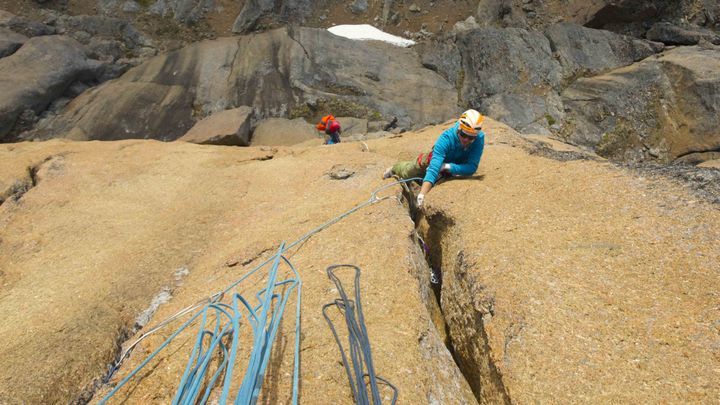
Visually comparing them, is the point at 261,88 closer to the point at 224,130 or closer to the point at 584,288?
the point at 224,130

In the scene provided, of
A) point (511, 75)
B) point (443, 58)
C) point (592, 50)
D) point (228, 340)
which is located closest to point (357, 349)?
point (228, 340)

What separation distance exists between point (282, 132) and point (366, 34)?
34.0ft

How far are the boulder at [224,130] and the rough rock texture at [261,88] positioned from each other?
2.62 m

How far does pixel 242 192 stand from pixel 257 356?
5.31 m

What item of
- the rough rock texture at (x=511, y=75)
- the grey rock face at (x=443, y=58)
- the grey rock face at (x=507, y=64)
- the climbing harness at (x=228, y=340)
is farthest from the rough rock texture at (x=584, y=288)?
the grey rock face at (x=443, y=58)

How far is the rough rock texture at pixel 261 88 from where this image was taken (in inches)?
663

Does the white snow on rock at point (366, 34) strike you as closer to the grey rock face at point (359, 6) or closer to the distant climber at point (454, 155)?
the grey rock face at point (359, 6)

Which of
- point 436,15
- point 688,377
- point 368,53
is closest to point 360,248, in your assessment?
point 688,377

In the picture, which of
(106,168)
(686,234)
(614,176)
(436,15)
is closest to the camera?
(686,234)

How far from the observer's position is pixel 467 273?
14.3 ft

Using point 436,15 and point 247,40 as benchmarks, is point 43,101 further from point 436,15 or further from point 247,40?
point 436,15

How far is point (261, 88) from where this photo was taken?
18.1 meters

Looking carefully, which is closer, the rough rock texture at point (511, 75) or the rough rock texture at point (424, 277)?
the rough rock texture at point (424, 277)

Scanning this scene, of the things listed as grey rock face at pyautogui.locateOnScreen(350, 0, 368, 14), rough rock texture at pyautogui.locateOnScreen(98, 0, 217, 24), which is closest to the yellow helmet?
grey rock face at pyautogui.locateOnScreen(350, 0, 368, 14)
